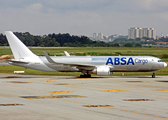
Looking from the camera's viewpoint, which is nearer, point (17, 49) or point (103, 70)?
point (103, 70)

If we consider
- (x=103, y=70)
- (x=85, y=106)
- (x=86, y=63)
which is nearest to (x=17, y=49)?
(x=86, y=63)

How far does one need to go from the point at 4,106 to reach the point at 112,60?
26.9 meters

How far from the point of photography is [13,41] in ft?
155

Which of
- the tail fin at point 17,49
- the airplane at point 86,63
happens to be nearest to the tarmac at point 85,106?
the airplane at point 86,63

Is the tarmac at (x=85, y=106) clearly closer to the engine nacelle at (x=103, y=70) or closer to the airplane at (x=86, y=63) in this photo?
the engine nacelle at (x=103, y=70)

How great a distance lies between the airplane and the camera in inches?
1804

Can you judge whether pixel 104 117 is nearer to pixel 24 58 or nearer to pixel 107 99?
pixel 107 99

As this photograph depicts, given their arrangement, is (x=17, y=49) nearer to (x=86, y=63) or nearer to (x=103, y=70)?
(x=86, y=63)

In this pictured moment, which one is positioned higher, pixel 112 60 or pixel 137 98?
pixel 112 60

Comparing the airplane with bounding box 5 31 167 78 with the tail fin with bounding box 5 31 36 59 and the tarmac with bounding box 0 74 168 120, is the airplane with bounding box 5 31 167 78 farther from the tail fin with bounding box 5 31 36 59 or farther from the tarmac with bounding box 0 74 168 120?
the tarmac with bounding box 0 74 168 120

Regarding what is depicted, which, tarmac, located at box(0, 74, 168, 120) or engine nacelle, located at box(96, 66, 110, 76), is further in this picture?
engine nacelle, located at box(96, 66, 110, 76)

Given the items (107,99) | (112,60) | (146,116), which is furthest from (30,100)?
(112,60)

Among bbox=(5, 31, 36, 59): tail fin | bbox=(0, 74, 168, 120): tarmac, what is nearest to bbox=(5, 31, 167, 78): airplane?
bbox=(5, 31, 36, 59): tail fin

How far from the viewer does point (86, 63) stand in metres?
46.5
